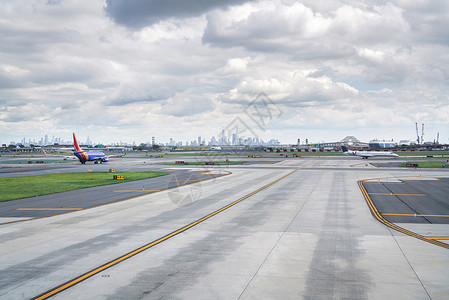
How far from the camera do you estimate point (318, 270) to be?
13.4 m

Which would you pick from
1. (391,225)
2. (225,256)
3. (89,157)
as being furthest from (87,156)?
(225,256)

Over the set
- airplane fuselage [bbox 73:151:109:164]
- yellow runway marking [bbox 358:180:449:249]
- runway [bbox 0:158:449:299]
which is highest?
airplane fuselage [bbox 73:151:109:164]

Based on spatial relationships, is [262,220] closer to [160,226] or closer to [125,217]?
[160,226]

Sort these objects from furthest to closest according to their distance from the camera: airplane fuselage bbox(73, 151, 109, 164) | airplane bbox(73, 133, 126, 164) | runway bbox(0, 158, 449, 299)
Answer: airplane fuselage bbox(73, 151, 109, 164) < airplane bbox(73, 133, 126, 164) < runway bbox(0, 158, 449, 299)

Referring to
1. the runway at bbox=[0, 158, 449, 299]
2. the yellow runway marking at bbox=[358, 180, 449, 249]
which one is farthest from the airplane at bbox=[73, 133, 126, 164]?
the yellow runway marking at bbox=[358, 180, 449, 249]

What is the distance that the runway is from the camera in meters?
11.7

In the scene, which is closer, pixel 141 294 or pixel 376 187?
pixel 141 294

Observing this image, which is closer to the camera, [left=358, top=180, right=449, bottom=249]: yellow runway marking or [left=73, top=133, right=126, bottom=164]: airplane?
[left=358, top=180, right=449, bottom=249]: yellow runway marking

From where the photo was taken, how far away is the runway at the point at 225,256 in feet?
38.2

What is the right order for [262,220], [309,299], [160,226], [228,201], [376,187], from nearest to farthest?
[309,299] < [160,226] < [262,220] < [228,201] < [376,187]

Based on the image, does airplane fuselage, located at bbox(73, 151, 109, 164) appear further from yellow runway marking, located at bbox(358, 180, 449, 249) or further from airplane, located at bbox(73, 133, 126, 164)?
yellow runway marking, located at bbox(358, 180, 449, 249)

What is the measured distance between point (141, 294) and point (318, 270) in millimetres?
6726

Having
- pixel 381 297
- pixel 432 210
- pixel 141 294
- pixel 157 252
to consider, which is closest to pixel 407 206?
pixel 432 210

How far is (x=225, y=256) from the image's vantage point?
1515cm
